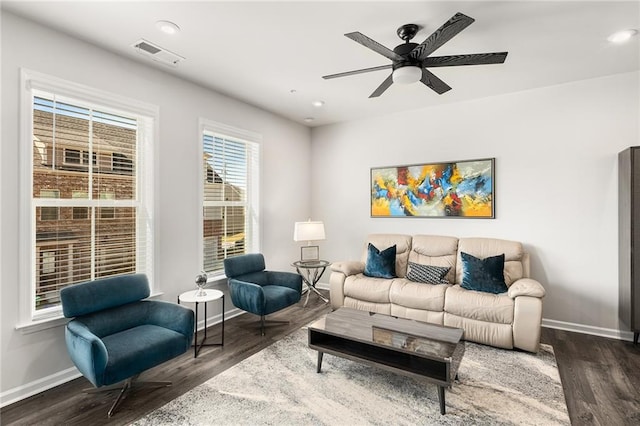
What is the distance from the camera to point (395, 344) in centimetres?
237

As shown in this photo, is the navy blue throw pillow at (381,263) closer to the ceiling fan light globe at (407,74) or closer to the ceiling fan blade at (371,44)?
the ceiling fan light globe at (407,74)

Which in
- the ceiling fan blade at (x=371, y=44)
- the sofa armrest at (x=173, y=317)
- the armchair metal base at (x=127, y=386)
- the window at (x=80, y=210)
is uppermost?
the ceiling fan blade at (x=371, y=44)

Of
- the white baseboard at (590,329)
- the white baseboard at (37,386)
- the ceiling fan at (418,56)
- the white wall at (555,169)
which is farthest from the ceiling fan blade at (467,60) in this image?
the white baseboard at (37,386)

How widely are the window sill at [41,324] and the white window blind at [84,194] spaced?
0.06m

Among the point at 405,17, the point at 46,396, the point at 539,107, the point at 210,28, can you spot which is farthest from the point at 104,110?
the point at 539,107

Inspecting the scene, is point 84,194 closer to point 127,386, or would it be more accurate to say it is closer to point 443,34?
point 127,386

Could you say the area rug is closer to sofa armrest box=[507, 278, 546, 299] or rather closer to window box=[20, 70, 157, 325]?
sofa armrest box=[507, 278, 546, 299]

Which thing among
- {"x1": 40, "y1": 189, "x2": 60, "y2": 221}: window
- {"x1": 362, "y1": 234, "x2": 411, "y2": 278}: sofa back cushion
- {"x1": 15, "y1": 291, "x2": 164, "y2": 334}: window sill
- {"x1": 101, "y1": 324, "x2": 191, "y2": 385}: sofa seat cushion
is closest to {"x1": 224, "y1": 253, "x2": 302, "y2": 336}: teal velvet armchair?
{"x1": 101, "y1": 324, "x2": 191, "y2": 385}: sofa seat cushion

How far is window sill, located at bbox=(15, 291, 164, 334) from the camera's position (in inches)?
92.9

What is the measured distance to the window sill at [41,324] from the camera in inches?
92.9

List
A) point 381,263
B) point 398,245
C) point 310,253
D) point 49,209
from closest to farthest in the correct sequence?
point 49,209, point 381,263, point 398,245, point 310,253

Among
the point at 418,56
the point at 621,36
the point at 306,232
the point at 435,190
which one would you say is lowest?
the point at 306,232

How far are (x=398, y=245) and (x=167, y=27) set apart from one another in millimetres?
3596

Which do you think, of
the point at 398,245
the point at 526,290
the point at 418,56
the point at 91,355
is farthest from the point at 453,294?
the point at 91,355
